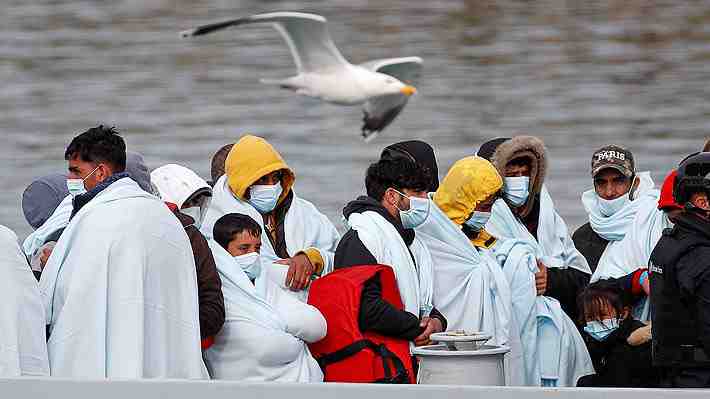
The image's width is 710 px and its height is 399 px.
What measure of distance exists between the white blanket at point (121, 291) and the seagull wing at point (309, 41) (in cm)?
100

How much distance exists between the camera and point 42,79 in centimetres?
2269

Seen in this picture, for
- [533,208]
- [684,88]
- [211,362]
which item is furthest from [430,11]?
[211,362]

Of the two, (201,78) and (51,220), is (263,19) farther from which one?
(201,78)

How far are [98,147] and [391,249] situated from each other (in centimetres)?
132

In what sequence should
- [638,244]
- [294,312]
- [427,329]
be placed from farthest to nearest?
[638,244]
[427,329]
[294,312]

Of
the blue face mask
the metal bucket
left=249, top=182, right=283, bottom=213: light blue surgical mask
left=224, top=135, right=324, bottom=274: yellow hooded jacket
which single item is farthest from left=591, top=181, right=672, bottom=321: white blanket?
the metal bucket

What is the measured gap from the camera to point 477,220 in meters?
7.05

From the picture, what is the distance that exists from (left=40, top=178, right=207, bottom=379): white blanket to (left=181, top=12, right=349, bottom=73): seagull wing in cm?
100

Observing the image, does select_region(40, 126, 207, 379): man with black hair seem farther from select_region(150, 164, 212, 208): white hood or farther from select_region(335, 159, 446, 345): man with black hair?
select_region(150, 164, 212, 208): white hood

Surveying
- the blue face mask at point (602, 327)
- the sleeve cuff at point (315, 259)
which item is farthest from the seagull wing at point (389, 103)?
the blue face mask at point (602, 327)

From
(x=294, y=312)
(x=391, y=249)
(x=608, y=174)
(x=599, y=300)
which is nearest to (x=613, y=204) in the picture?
(x=608, y=174)

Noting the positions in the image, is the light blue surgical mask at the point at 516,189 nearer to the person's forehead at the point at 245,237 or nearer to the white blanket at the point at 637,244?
the white blanket at the point at 637,244

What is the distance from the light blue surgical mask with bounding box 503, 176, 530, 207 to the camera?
288 inches

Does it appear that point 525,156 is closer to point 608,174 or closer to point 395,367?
point 608,174
